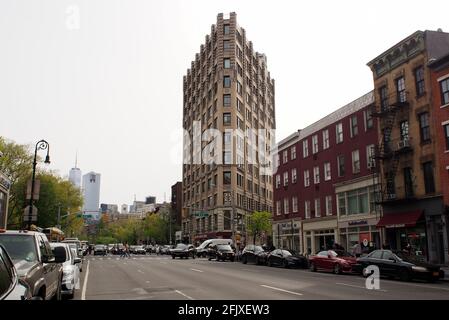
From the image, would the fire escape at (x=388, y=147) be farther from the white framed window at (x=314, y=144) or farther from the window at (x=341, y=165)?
the white framed window at (x=314, y=144)

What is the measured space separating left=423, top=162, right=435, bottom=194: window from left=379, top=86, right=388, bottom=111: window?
608 cm

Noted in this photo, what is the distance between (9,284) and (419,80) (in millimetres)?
31899

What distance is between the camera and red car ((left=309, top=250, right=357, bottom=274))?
25428mm

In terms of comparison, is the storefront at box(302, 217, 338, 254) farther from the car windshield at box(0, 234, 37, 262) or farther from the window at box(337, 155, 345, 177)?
the car windshield at box(0, 234, 37, 262)

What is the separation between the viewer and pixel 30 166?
60.2 meters

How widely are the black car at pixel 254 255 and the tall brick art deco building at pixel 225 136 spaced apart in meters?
28.6

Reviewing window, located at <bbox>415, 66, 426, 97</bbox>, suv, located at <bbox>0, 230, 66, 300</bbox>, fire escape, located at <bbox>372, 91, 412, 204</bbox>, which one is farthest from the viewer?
fire escape, located at <bbox>372, 91, 412, 204</bbox>

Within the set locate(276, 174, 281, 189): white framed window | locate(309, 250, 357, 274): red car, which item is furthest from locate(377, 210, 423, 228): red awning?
locate(276, 174, 281, 189): white framed window

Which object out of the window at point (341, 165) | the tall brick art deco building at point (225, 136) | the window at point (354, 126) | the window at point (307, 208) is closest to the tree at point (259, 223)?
the tall brick art deco building at point (225, 136)

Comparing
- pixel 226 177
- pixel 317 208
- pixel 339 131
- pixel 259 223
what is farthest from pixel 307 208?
pixel 226 177
